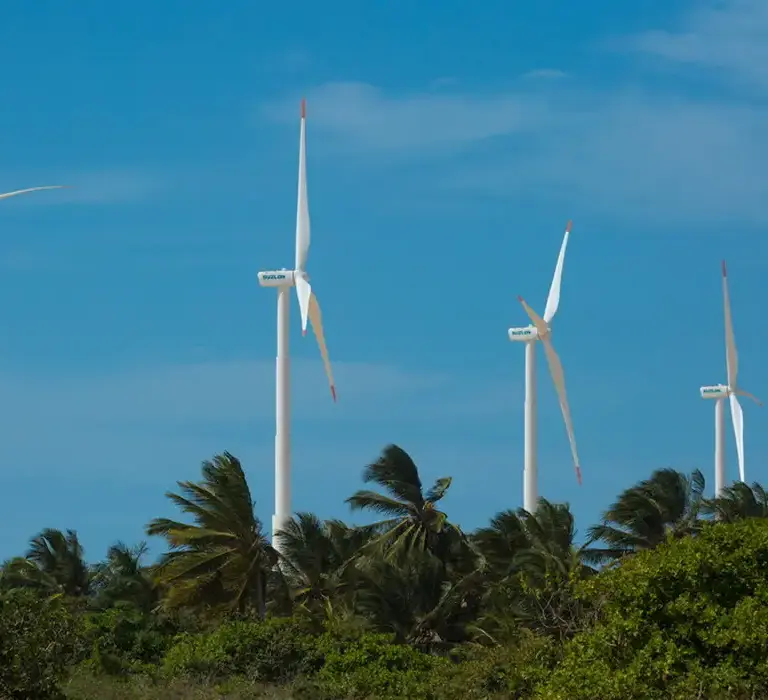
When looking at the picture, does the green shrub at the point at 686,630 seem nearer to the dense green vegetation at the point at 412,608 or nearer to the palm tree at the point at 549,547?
the dense green vegetation at the point at 412,608

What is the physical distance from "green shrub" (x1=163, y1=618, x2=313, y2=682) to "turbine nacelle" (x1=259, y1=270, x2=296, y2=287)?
1570 cm

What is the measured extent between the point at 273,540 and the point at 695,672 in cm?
2423

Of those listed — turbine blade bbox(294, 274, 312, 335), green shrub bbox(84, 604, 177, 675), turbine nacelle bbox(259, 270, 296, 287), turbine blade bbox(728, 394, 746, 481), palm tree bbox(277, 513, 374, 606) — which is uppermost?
turbine nacelle bbox(259, 270, 296, 287)

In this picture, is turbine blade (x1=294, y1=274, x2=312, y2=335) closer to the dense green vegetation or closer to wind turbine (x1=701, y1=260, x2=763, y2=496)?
the dense green vegetation

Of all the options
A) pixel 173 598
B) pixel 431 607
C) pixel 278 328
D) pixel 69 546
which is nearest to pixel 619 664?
pixel 431 607

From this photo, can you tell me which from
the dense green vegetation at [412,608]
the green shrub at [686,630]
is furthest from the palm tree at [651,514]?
the green shrub at [686,630]

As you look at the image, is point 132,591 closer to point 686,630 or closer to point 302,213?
point 302,213

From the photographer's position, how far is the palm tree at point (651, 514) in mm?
48938

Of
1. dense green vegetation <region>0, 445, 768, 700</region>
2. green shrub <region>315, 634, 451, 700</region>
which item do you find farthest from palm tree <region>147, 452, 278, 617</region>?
green shrub <region>315, 634, 451, 700</region>

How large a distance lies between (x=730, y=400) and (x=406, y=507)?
22.5 meters

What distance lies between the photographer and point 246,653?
137 feet

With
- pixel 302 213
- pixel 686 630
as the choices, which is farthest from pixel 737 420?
pixel 686 630

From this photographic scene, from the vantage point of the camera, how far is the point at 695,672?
91.0 ft

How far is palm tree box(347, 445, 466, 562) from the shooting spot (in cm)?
4869
